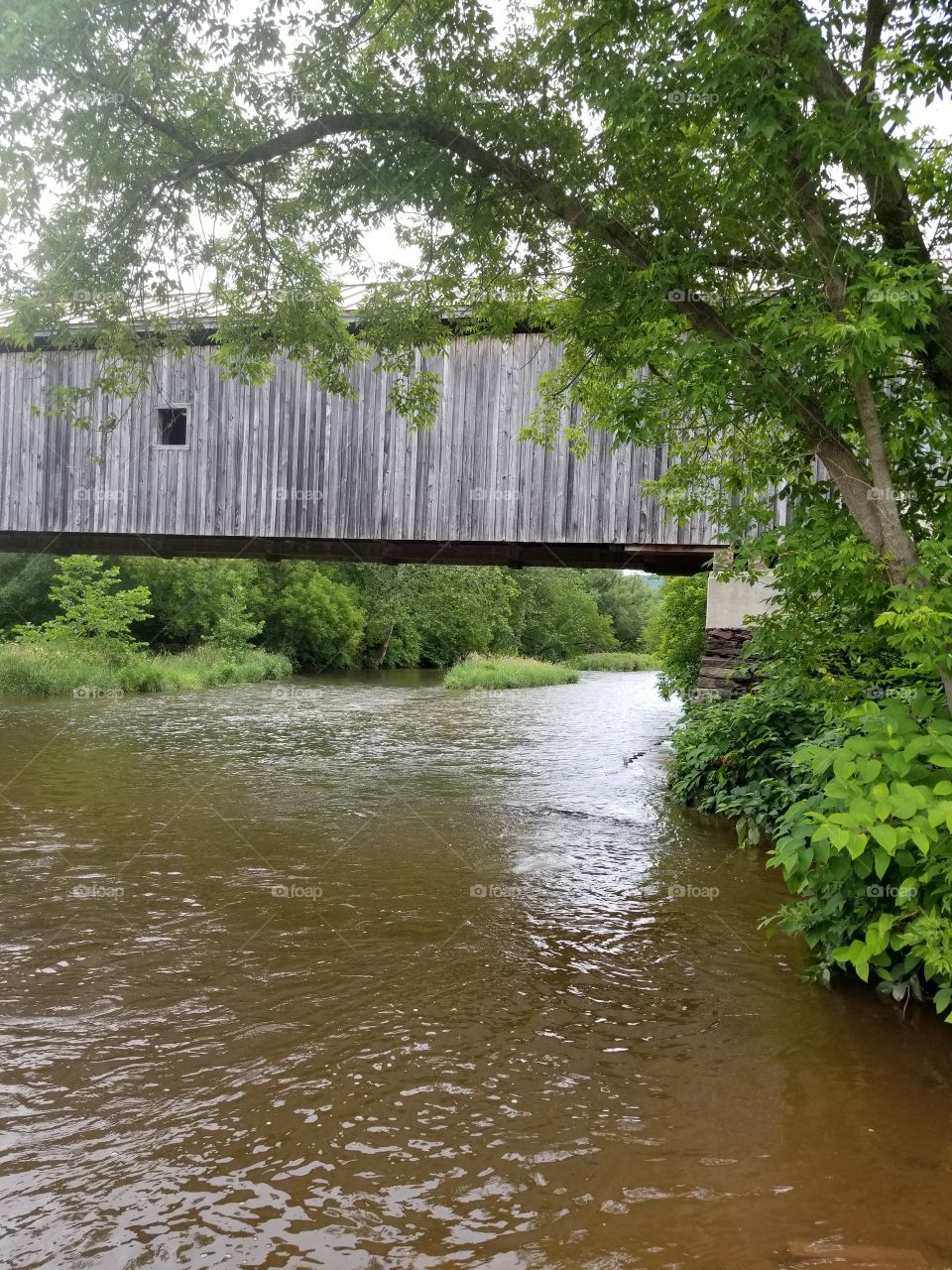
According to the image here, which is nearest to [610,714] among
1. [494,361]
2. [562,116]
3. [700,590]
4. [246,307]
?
[700,590]

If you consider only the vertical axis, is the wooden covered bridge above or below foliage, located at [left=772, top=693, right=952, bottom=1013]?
above

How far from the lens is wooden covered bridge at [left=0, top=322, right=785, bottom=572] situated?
39.3ft

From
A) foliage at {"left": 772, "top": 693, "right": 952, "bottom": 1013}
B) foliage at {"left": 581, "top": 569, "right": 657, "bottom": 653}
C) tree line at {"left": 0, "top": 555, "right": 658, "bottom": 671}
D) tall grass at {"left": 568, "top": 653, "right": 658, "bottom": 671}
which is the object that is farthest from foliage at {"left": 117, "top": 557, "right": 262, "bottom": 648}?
foliage at {"left": 581, "top": 569, "right": 657, "bottom": 653}

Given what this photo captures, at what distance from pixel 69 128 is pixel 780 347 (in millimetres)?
4347

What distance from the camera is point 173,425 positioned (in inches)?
544

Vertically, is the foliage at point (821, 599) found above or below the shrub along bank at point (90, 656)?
above

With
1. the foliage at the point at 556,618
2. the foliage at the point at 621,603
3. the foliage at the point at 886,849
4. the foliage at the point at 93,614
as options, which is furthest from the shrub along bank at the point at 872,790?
the foliage at the point at 621,603

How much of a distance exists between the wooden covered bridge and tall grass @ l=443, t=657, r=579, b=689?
14.5 meters

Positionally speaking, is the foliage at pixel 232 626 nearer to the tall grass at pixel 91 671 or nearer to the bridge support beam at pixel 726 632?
the tall grass at pixel 91 671

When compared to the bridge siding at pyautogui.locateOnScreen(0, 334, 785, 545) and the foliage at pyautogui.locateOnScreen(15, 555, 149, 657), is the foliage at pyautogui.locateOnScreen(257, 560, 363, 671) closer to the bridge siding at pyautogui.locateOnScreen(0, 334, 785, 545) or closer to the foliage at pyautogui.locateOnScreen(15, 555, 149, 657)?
the foliage at pyautogui.locateOnScreen(15, 555, 149, 657)

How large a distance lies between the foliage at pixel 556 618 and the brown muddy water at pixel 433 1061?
44.0m

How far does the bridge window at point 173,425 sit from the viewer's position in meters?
13.4

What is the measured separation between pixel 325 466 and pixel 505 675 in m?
16.8

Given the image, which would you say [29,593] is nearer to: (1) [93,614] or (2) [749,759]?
(1) [93,614]
